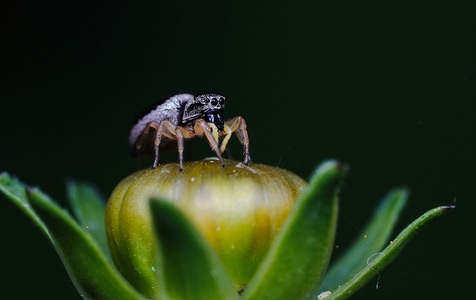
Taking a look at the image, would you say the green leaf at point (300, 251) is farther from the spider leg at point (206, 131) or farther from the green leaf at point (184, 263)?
the spider leg at point (206, 131)

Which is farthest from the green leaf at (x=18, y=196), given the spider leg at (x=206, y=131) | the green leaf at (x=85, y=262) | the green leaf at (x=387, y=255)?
the green leaf at (x=387, y=255)

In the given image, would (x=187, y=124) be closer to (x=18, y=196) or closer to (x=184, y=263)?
(x=18, y=196)

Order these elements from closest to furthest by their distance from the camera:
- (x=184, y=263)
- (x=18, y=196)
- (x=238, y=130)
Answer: (x=184, y=263) → (x=18, y=196) → (x=238, y=130)

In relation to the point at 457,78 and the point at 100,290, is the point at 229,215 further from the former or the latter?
the point at 457,78

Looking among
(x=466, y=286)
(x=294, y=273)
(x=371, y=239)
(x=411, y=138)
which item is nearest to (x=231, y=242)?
(x=294, y=273)

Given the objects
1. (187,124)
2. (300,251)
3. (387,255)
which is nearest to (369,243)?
(387,255)

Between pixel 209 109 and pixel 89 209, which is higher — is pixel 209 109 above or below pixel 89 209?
above
